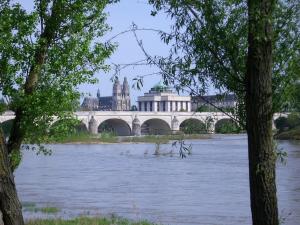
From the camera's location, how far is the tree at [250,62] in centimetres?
488

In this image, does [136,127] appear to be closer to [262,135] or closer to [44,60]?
[44,60]

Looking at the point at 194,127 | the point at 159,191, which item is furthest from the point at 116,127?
the point at 194,127

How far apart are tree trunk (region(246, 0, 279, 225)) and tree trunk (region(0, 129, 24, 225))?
2.56 meters

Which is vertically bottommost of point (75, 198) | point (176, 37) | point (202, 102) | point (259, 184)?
point (75, 198)

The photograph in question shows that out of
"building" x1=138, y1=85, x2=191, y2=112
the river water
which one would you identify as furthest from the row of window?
the river water

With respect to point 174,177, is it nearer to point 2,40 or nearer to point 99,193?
point 99,193

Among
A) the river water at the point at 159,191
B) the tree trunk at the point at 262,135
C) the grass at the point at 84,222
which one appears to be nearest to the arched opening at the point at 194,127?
the tree trunk at the point at 262,135

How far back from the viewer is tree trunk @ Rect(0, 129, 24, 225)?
6.11 meters

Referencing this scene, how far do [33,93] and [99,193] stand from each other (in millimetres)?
12472

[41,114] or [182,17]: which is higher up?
[182,17]

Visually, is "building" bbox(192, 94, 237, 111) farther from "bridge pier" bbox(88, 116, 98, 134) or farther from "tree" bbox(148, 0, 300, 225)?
"bridge pier" bbox(88, 116, 98, 134)

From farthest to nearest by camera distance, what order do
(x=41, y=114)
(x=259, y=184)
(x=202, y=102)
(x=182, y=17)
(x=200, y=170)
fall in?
(x=200, y=170) → (x=41, y=114) → (x=202, y=102) → (x=182, y=17) → (x=259, y=184)

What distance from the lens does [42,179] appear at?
26.9 m

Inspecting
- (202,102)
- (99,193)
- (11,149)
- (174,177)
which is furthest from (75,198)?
(202,102)
